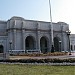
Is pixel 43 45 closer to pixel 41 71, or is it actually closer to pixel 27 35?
pixel 27 35

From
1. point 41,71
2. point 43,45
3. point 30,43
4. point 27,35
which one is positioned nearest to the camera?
point 41,71

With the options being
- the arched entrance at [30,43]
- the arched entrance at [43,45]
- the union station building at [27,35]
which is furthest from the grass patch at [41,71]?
the arched entrance at [43,45]

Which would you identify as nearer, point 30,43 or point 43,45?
point 30,43

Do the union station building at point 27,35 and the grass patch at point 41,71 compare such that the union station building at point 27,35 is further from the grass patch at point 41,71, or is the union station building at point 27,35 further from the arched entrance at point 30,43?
the grass patch at point 41,71

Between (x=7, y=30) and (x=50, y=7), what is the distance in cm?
2473

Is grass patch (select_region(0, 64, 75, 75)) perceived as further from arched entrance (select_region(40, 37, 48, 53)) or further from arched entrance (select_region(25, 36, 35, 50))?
arched entrance (select_region(40, 37, 48, 53))

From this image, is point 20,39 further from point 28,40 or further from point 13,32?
point 28,40

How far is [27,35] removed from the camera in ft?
199

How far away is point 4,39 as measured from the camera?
59062mm

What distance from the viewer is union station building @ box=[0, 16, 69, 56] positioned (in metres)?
57.8

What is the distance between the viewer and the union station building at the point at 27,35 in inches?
2276

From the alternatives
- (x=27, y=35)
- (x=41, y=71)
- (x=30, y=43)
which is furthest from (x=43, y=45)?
(x=41, y=71)

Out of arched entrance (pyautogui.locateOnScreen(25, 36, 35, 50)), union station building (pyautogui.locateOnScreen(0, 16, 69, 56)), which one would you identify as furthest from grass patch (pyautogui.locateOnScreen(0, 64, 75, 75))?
arched entrance (pyautogui.locateOnScreen(25, 36, 35, 50))

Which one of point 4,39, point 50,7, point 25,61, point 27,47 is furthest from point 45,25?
point 25,61
